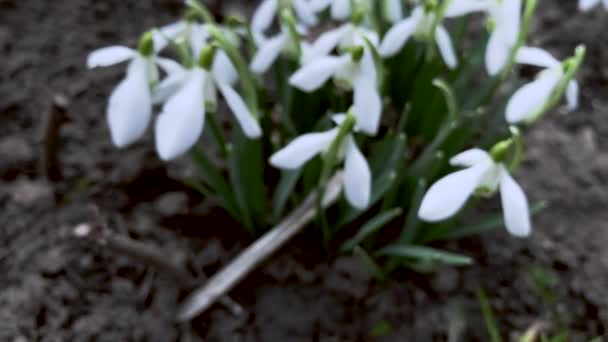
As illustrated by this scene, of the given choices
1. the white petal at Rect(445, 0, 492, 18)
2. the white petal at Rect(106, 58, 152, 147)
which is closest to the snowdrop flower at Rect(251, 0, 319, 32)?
the white petal at Rect(445, 0, 492, 18)

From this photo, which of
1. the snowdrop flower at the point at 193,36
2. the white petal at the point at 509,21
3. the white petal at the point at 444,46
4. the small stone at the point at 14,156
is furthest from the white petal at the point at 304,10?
the small stone at the point at 14,156

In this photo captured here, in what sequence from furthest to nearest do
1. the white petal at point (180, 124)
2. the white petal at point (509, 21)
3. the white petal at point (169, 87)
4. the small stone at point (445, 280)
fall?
1. the small stone at point (445, 280)
2. the white petal at point (509, 21)
3. the white petal at point (169, 87)
4. the white petal at point (180, 124)

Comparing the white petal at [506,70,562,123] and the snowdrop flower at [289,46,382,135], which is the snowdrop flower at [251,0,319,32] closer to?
the snowdrop flower at [289,46,382,135]

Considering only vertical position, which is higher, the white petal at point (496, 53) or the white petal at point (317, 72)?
the white petal at point (317, 72)

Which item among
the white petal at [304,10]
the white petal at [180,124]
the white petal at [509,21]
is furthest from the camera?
the white petal at [304,10]

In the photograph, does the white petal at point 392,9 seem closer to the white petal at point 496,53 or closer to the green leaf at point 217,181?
the white petal at point 496,53

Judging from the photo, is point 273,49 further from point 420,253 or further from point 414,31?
point 420,253

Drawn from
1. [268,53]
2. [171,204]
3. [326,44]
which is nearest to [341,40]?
[326,44]
